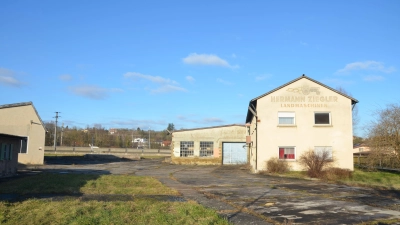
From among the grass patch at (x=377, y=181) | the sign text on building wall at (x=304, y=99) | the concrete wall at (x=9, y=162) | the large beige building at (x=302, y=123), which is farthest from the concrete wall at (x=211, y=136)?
the concrete wall at (x=9, y=162)

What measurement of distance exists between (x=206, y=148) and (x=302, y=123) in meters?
12.9

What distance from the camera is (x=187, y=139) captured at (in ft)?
120

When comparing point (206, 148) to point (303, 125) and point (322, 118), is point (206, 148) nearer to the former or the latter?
point (303, 125)

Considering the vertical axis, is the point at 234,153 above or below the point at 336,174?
above

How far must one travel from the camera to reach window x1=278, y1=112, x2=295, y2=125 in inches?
1037

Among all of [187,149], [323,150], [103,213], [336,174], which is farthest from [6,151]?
[323,150]

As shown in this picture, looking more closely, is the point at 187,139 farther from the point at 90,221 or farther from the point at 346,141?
the point at 90,221

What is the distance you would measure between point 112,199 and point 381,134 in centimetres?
1989

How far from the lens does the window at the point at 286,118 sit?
86.4 feet

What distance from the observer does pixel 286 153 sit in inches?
1022

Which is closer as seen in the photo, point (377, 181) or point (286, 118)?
point (377, 181)

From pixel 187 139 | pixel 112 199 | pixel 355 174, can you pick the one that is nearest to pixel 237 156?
pixel 187 139

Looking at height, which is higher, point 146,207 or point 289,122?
point 289,122

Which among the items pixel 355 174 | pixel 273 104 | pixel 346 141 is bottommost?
pixel 355 174
